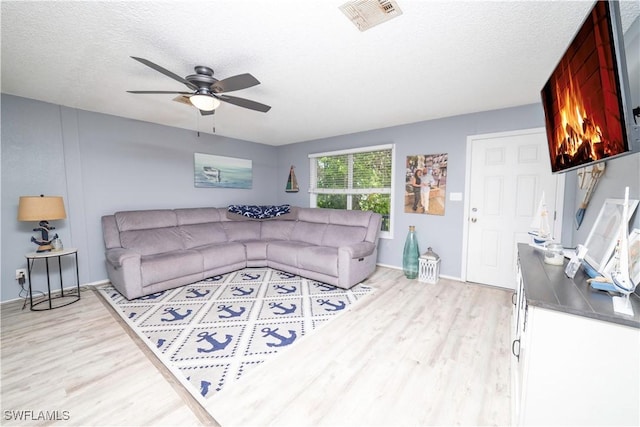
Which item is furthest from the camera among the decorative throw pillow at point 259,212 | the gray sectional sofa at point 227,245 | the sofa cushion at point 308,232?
the decorative throw pillow at point 259,212

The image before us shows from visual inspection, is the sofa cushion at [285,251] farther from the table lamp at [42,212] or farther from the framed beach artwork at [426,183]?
the table lamp at [42,212]

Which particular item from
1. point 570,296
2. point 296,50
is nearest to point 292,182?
point 296,50

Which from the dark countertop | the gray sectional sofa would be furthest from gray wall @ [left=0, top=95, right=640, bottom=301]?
the dark countertop

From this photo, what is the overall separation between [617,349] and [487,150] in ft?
9.43

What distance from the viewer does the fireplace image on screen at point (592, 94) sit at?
2.97 feet

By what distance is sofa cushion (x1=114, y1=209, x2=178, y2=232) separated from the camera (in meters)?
3.33

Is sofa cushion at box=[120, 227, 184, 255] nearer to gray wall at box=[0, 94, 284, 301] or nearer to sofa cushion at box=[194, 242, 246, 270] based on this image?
sofa cushion at box=[194, 242, 246, 270]

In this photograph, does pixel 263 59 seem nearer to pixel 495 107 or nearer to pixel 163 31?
pixel 163 31

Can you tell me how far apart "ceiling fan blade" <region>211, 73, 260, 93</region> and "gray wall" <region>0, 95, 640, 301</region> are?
2402mm

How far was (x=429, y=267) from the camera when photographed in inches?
134

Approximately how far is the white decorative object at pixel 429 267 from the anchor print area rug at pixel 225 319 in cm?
86

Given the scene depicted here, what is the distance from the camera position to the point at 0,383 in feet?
5.23

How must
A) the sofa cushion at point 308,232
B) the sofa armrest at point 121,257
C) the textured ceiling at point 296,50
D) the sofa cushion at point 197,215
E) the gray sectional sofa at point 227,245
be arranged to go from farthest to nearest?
1. the sofa cushion at point 308,232
2. the sofa cushion at point 197,215
3. the gray sectional sofa at point 227,245
4. the sofa armrest at point 121,257
5. the textured ceiling at point 296,50

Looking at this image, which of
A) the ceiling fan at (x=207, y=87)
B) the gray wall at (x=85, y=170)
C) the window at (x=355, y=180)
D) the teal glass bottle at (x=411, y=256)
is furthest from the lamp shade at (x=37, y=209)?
the teal glass bottle at (x=411, y=256)
